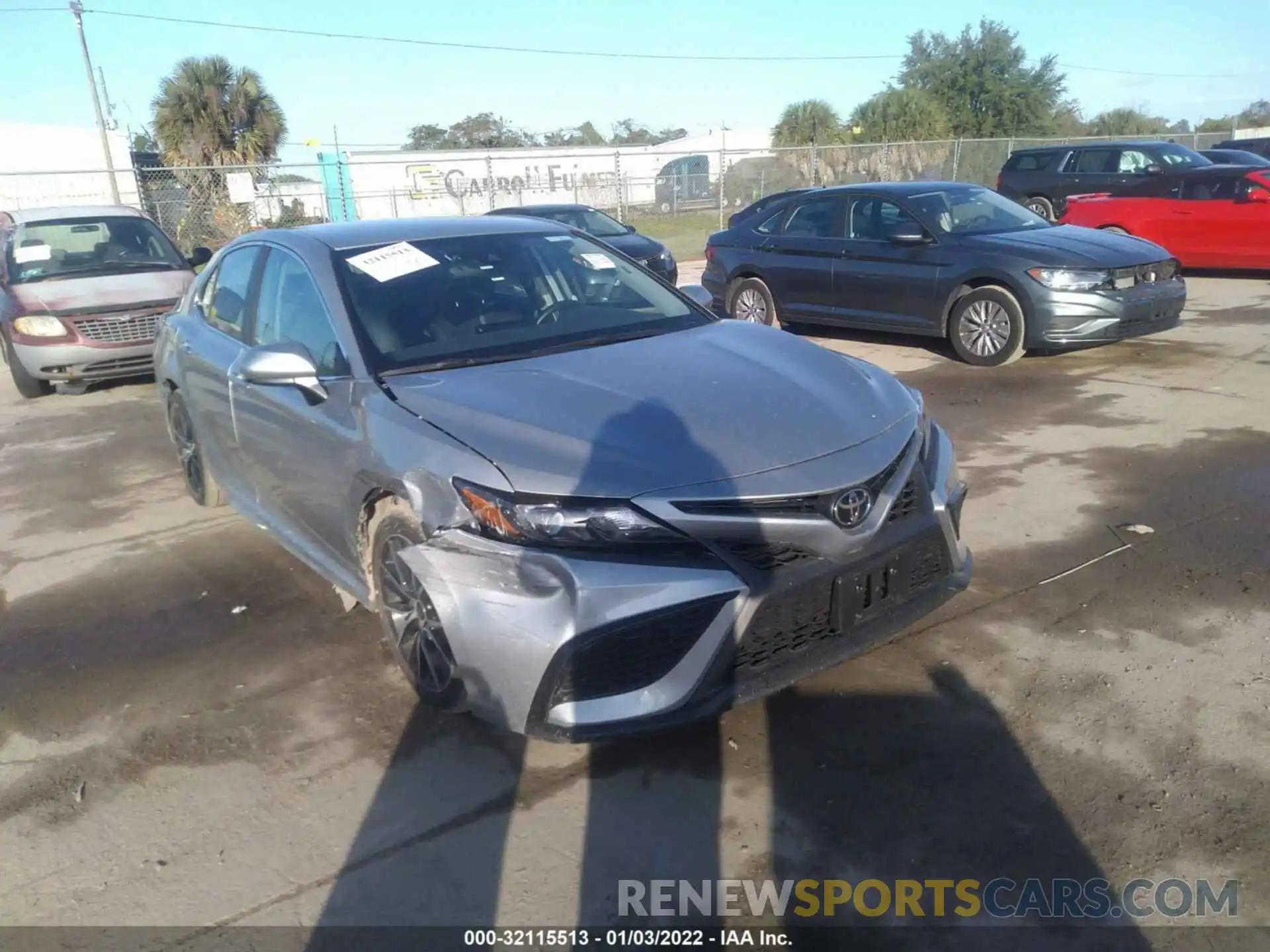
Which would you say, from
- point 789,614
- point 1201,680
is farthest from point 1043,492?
point 789,614

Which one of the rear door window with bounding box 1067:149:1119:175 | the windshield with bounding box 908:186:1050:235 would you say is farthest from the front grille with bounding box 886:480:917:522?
the rear door window with bounding box 1067:149:1119:175

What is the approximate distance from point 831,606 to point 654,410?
828 mm

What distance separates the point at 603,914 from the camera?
264 cm

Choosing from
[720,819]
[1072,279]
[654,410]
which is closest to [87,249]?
[654,410]

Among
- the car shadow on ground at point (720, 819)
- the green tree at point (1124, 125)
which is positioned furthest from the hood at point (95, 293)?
the green tree at point (1124, 125)

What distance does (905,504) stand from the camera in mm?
3268

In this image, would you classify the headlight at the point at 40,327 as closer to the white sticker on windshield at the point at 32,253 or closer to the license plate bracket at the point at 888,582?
the white sticker on windshield at the point at 32,253

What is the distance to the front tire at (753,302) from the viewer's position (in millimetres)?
10445

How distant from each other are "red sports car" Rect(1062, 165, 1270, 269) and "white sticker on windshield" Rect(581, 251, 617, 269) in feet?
33.0

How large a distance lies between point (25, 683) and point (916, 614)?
345 cm

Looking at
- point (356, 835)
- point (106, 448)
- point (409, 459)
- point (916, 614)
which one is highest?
point (409, 459)

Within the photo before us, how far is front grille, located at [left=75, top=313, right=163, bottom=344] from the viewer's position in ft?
30.6

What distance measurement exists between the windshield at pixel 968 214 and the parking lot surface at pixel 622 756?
4259 mm

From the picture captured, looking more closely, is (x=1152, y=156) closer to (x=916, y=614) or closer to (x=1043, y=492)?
(x=1043, y=492)
